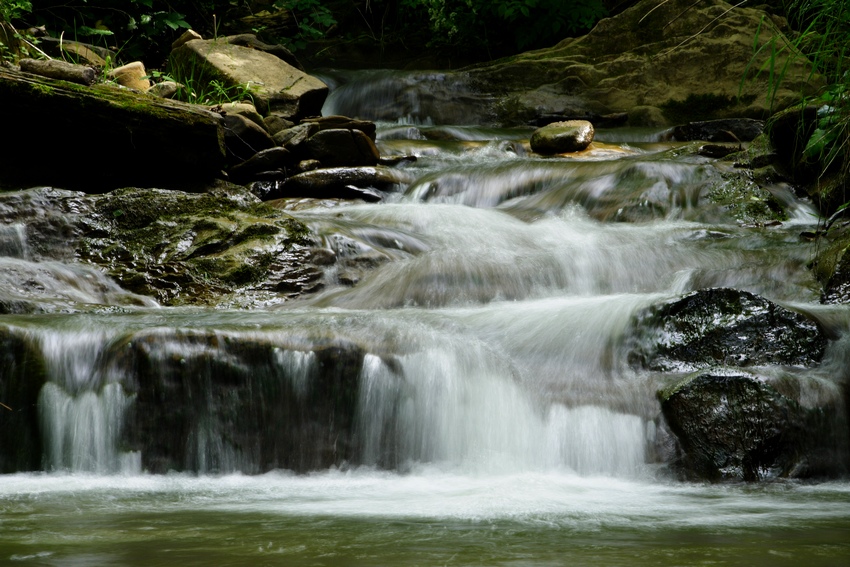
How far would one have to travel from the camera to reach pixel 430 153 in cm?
889

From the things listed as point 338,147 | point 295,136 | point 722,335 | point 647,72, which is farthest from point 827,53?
point 647,72

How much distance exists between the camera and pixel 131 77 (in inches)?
325

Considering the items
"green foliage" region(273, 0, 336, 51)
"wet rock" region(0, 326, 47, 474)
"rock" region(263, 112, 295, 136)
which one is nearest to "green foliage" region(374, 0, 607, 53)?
"green foliage" region(273, 0, 336, 51)

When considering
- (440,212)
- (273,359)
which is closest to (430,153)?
(440,212)

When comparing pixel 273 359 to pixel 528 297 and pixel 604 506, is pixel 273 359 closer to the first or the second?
pixel 604 506

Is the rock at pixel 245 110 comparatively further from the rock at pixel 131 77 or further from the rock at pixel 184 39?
the rock at pixel 184 39

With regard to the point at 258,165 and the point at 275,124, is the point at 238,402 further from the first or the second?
the point at 275,124

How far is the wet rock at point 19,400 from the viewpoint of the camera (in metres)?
3.34

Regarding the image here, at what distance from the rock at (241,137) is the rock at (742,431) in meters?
5.25

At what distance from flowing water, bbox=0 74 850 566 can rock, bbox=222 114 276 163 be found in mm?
2202

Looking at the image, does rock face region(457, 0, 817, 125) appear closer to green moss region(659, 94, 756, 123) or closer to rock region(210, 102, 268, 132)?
green moss region(659, 94, 756, 123)

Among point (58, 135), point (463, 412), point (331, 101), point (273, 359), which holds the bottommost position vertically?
point (463, 412)

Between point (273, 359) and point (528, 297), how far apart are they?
212 cm

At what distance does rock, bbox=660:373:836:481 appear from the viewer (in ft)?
10.5
